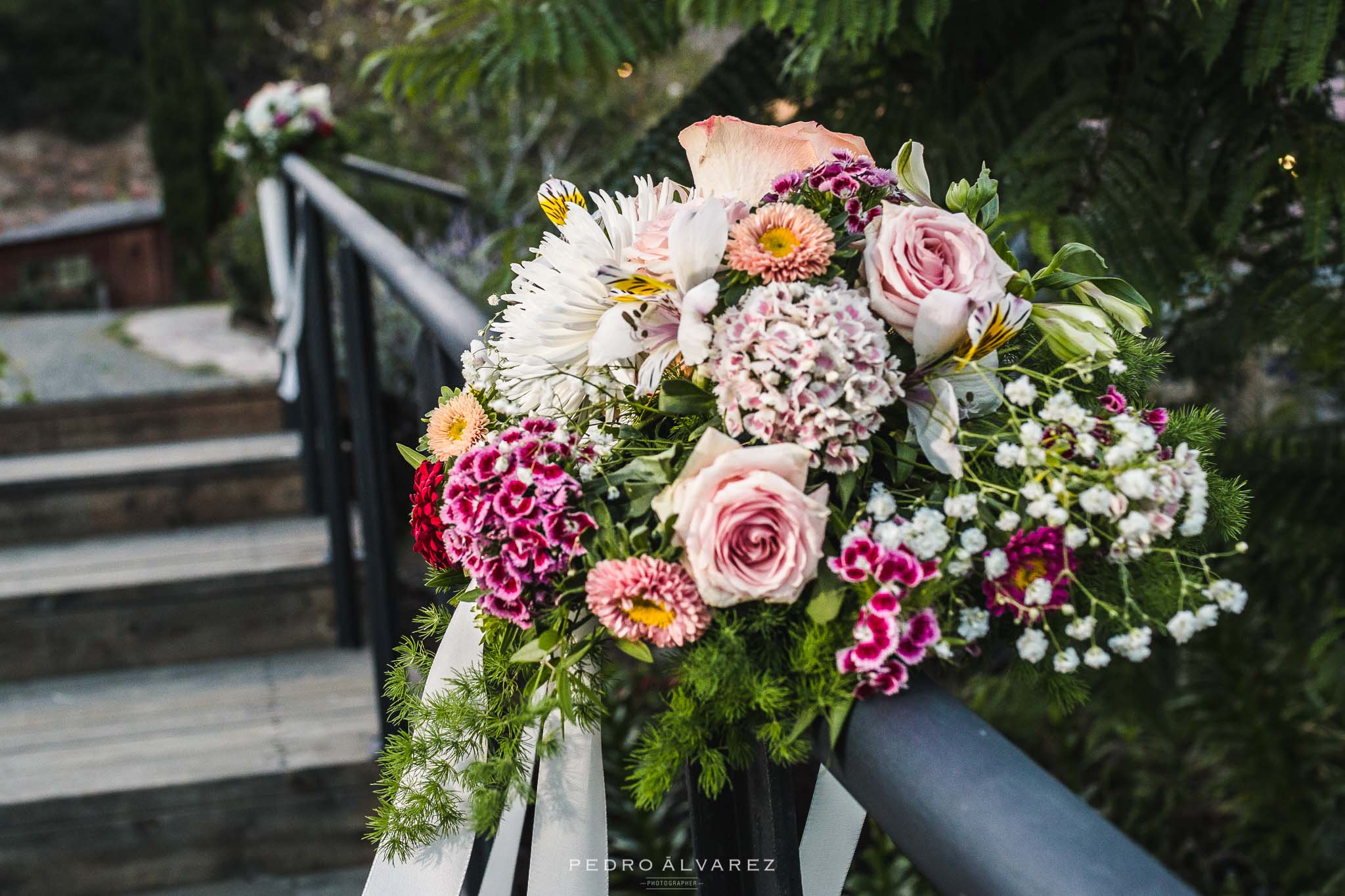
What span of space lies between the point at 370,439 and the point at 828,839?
4.65 ft

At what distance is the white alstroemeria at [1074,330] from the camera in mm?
631

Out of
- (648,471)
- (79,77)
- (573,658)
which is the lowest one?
(573,658)

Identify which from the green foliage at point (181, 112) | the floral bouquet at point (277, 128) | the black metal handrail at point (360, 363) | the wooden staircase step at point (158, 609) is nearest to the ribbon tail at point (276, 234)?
the floral bouquet at point (277, 128)

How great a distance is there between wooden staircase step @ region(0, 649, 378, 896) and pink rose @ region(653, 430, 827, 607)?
6.28 feet

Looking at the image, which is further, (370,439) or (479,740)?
(370,439)

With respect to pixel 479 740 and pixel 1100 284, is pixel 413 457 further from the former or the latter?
pixel 1100 284

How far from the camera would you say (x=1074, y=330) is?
0.64 meters

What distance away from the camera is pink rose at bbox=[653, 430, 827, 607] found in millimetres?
556

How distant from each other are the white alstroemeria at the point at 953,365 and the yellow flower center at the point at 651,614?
0.17 metres

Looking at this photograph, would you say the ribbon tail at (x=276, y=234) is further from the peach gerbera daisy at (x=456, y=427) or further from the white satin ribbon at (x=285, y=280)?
the peach gerbera daisy at (x=456, y=427)

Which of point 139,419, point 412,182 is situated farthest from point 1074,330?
point 412,182

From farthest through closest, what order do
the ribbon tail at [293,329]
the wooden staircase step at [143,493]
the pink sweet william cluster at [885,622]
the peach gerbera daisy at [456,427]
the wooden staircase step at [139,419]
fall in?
the wooden staircase step at [139,419], the wooden staircase step at [143,493], the ribbon tail at [293,329], the peach gerbera daisy at [456,427], the pink sweet william cluster at [885,622]

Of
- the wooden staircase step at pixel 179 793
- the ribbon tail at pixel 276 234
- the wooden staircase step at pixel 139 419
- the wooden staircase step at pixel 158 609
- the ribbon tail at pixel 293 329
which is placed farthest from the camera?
the ribbon tail at pixel 276 234

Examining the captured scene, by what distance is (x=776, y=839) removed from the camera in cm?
69
